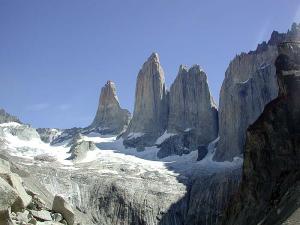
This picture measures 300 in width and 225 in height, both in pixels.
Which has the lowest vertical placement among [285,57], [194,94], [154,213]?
[154,213]

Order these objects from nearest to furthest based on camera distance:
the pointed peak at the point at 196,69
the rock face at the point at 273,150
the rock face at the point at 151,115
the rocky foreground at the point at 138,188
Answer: the rock face at the point at 273,150, the rocky foreground at the point at 138,188, the rock face at the point at 151,115, the pointed peak at the point at 196,69

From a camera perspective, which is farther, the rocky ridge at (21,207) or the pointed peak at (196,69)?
the pointed peak at (196,69)

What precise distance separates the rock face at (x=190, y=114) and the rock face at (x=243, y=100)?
10281 millimetres

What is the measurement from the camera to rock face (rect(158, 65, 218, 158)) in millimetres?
181875

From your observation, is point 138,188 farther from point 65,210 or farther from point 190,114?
point 65,210

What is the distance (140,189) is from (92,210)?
14.5 m

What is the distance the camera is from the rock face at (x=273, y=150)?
54.8 metres

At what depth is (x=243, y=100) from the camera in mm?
167625

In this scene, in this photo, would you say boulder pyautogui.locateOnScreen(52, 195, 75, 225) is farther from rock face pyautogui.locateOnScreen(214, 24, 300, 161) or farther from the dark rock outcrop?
the dark rock outcrop

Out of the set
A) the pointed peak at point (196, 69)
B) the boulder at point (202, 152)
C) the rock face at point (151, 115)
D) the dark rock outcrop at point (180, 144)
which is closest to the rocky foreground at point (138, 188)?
the boulder at point (202, 152)

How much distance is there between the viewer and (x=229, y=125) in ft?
550

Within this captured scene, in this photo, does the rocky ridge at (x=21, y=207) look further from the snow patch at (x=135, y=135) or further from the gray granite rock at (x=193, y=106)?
the snow patch at (x=135, y=135)

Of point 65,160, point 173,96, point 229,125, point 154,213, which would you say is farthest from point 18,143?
point 154,213

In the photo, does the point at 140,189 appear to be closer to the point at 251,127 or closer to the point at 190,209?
the point at 190,209
